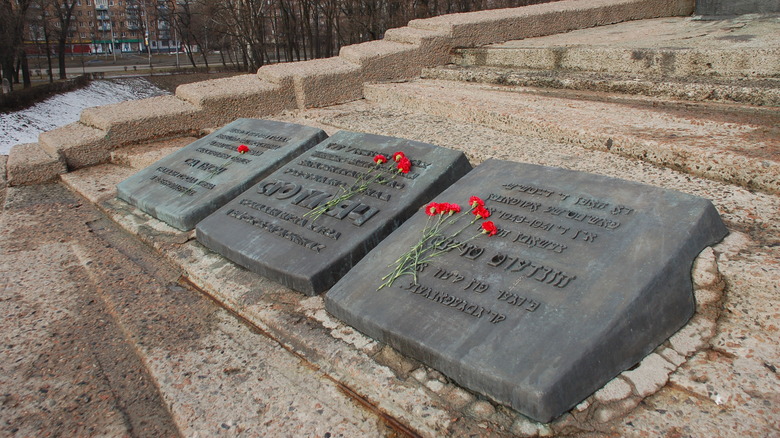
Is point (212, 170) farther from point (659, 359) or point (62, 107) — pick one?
point (62, 107)

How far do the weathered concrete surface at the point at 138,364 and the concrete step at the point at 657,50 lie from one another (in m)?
3.75

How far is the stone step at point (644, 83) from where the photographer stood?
11.9ft

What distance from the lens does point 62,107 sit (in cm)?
1666

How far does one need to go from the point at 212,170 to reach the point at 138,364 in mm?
1552

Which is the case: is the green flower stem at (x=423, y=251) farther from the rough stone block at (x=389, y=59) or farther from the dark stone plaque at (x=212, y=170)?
the rough stone block at (x=389, y=59)

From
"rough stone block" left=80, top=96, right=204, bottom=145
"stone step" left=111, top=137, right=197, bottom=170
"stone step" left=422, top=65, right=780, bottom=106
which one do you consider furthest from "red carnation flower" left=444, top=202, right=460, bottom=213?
"rough stone block" left=80, top=96, right=204, bottom=145

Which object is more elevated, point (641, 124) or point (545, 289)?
point (641, 124)

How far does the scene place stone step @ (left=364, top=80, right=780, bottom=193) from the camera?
2.64 metres

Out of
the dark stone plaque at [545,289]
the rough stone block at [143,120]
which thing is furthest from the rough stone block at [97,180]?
the dark stone plaque at [545,289]

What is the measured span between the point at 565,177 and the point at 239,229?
1507 mm

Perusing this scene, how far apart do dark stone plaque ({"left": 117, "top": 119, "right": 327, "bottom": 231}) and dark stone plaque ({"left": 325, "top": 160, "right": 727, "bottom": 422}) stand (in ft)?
3.98

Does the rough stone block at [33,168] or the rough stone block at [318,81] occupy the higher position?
the rough stone block at [318,81]

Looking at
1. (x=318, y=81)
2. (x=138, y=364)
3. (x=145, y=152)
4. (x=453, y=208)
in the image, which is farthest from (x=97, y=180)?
A: (x=453, y=208)

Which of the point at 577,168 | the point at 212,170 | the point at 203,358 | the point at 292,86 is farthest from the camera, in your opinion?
the point at 292,86
